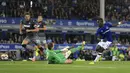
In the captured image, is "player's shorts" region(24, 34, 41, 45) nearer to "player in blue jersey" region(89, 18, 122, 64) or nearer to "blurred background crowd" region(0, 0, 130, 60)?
"player in blue jersey" region(89, 18, 122, 64)

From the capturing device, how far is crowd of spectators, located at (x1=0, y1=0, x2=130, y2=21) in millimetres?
34594

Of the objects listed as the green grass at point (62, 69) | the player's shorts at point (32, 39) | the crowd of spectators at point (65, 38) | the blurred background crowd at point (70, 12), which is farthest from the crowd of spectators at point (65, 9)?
the green grass at point (62, 69)

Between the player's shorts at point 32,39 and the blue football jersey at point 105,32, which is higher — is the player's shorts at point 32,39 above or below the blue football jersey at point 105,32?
below

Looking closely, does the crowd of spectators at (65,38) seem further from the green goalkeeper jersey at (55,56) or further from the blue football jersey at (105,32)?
the green goalkeeper jersey at (55,56)

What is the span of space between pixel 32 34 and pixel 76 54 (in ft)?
31.8

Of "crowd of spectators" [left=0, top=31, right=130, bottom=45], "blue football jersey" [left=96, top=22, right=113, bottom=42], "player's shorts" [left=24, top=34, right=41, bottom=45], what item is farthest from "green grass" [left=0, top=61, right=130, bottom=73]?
"crowd of spectators" [left=0, top=31, right=130, bottom=45]

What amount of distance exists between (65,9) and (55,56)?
20.8 meters

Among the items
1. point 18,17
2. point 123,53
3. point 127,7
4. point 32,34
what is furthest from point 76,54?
point 127,7

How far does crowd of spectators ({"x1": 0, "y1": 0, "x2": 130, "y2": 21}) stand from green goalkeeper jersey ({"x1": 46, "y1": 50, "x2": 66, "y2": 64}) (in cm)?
1719

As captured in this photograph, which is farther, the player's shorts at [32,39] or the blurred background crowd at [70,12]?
the blurred background crowd at [70,12]

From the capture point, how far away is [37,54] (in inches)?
855

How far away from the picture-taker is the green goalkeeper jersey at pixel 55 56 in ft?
55.1

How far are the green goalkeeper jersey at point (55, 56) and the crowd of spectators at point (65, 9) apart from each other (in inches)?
677

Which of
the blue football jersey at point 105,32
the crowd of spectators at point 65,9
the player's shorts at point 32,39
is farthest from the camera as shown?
the crowd of spectators at point 65,9
